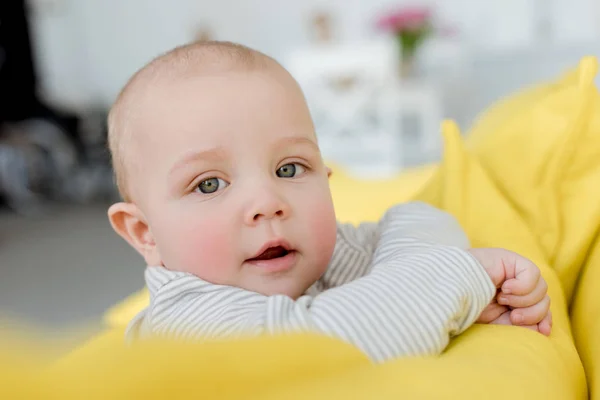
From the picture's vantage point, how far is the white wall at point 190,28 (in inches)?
159

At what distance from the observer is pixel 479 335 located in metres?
0.65

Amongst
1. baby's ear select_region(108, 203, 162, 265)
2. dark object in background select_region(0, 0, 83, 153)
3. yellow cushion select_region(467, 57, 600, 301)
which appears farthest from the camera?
dark object in background select_region(0, 0, 83, 153)

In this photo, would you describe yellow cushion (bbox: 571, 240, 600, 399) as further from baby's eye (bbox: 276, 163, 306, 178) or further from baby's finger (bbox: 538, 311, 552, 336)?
baby's eye (bbox: 276, 163, 306, 178)

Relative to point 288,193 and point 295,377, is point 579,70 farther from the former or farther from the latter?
point 295,377

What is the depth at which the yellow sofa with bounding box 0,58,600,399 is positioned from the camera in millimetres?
391

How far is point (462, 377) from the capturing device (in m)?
0.50

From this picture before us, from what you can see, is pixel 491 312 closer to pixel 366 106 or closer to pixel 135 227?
pixel 135 227

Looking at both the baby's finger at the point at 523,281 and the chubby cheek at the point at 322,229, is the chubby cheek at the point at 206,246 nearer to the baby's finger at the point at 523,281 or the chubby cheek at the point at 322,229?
the chubby cheek at the point at 322,229

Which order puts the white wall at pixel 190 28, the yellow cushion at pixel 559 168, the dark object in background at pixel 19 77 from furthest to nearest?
the dark object in background at pixel 19 77 < the white wall at pixel 190 28 < the yellow cushion at pixel 559 168

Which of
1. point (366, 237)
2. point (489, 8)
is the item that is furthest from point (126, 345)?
point (489, 8)

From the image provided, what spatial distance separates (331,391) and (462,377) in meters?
0.13

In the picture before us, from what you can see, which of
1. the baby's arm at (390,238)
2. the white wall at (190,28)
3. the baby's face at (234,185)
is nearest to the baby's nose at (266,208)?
the baby's face at (234,185)

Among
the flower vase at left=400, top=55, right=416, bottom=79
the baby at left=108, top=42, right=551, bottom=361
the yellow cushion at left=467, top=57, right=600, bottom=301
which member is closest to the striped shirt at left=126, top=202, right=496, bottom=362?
the baby at left=108, top=42, right=551, bottom=361

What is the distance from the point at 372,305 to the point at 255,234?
15cm
